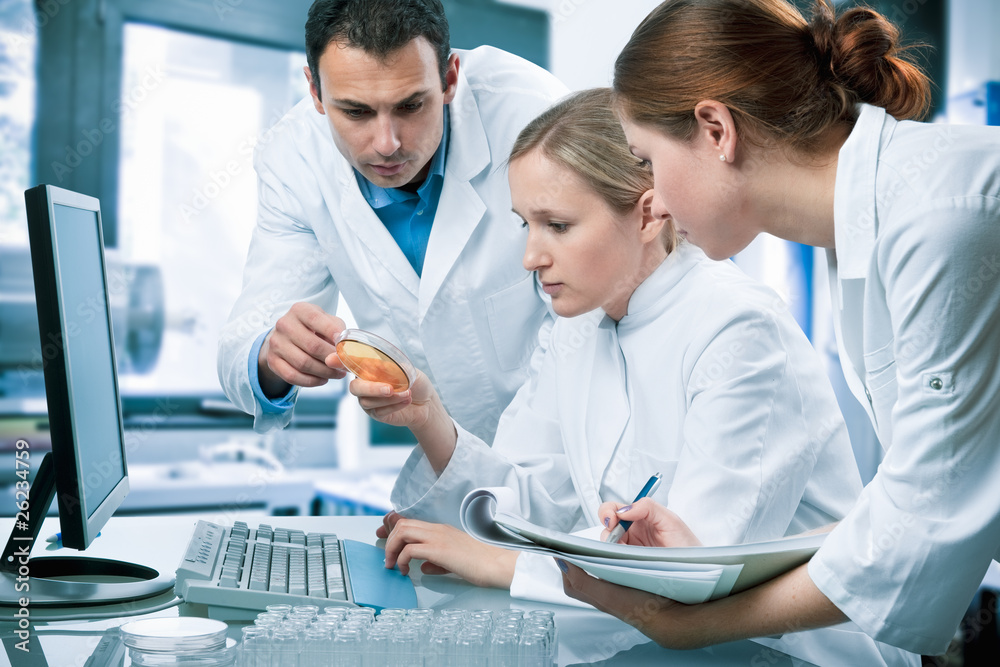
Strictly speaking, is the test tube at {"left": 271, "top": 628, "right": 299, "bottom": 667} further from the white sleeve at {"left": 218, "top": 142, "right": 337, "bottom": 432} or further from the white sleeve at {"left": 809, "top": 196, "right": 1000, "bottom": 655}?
the white sleeve at {"left": 218, "top": 142, "right": 337, "bottom": 432}

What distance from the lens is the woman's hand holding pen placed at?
0.95 m

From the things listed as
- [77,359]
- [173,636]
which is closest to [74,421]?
[77,359]

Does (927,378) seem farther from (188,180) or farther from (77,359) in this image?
(188,180)

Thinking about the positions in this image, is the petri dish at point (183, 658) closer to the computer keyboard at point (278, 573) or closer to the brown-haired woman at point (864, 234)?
the computer keyboard at point (278, 573)

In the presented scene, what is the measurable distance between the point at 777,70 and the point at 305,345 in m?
0.81

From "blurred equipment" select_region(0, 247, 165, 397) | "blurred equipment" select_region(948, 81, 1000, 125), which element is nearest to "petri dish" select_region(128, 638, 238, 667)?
"blurred equipment" select_region(0, 247, 165, 397)

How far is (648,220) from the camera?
139 centimetres

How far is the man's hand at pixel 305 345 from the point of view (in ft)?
4.44

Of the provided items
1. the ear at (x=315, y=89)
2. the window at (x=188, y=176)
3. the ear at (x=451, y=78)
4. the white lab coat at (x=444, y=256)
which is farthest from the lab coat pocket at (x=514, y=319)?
the window at (x=188, y=176)

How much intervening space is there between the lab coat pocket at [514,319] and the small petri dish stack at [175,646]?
1.05m

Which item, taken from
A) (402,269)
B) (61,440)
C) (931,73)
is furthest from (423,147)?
(931,73)

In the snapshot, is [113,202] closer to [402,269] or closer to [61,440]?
[402,269]

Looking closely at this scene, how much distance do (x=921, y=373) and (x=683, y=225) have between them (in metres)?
0.36

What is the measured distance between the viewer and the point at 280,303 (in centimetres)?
177
